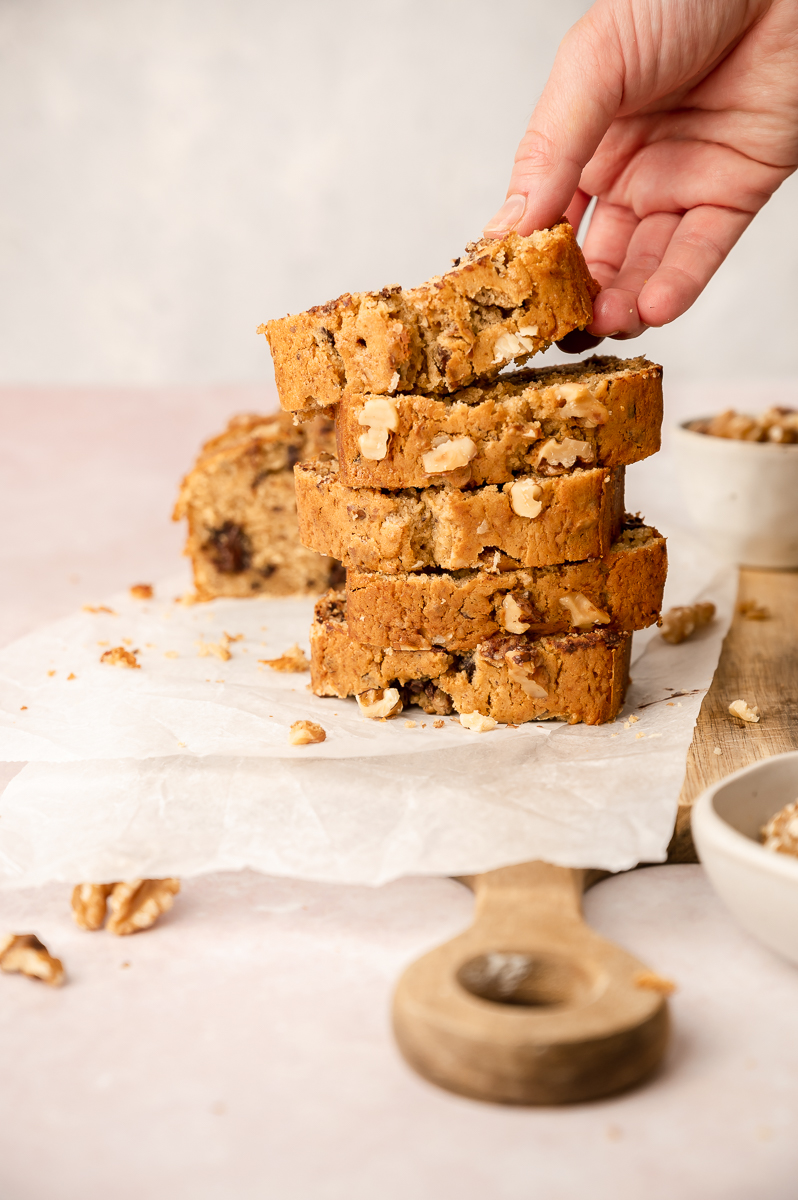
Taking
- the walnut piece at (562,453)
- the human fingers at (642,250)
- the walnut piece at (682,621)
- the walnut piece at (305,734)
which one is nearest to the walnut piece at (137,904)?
the walnut piece at (305,734)

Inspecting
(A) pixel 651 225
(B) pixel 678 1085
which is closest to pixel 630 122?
(A) pixel 651 225

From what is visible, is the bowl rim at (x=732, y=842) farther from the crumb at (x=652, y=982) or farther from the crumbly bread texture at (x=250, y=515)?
the crumbly bread texture at (x=250, y=515)

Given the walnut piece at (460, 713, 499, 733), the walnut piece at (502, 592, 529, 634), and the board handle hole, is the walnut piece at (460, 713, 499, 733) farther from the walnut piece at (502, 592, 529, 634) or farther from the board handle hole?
the board handle hole

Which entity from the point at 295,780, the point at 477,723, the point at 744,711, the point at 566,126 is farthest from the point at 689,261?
the point at 295,780

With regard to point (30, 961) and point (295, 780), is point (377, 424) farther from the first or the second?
point (30, 961)

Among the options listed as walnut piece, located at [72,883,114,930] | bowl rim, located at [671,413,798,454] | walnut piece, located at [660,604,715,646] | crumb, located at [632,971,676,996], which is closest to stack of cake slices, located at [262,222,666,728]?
walnut piece, located at [660,604,715,646]

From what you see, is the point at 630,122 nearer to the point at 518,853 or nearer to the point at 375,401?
the point at 375,401
